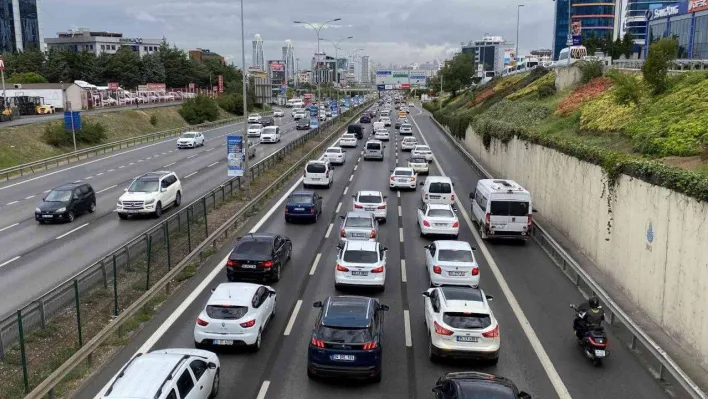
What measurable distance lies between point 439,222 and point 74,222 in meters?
16.0

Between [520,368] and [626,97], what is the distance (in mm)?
20576

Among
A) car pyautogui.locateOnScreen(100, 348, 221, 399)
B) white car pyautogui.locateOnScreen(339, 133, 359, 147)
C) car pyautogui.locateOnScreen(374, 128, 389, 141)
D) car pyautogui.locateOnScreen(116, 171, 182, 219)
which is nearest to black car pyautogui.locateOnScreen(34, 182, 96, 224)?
car pyautogui.locateOnScreen(116, 171, 182, 219)

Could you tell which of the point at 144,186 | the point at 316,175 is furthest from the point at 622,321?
the point at 316,175

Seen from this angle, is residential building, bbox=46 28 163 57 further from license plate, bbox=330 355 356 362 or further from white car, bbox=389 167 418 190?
license plate, bbox=330 355 356 362

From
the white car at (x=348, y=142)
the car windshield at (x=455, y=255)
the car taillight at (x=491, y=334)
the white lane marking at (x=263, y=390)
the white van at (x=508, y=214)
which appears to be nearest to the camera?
the white lane marking at (x=263, y=390)

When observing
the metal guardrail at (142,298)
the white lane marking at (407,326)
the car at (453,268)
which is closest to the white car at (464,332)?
the white lane marking at (407,326)

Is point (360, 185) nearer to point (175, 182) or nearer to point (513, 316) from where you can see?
point (175, 182)

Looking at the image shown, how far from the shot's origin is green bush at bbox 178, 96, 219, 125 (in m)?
95.5

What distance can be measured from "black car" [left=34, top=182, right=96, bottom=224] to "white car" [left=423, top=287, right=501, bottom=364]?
19.7 metres

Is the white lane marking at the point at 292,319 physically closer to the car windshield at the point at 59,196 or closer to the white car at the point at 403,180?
the car windshield at the point at 59,196

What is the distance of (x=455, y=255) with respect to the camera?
61.1 ft

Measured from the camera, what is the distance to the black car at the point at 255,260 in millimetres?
18578

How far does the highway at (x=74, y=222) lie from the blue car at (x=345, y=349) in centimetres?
887

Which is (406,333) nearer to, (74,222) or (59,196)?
(74,222)
